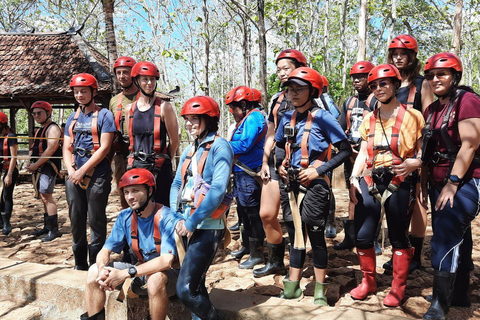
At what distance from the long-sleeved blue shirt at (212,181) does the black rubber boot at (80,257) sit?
6.25ft

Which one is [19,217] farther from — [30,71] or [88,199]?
[30,71]

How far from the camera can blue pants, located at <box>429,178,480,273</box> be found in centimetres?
336

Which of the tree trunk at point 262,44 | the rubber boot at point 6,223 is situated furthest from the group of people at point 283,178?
the rubber boot at point 6,223

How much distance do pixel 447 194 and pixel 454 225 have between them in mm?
253

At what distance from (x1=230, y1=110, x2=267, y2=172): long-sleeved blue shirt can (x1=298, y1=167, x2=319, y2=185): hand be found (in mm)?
1373

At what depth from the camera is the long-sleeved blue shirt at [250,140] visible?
507 cm

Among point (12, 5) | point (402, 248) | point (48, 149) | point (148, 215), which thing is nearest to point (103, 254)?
point (148, 215)

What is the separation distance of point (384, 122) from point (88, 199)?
312 centimetres

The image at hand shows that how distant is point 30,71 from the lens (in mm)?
14719

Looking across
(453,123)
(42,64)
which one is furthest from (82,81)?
(42,64)

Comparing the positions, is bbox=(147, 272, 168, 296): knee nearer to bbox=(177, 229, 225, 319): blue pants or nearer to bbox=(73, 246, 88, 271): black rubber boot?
bbox=(177, 229, 225, 319): blue pants

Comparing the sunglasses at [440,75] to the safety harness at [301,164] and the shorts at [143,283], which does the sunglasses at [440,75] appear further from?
the shorts at [143,283]

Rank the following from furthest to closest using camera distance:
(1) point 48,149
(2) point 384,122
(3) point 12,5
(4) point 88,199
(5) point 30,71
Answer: (3) point 12,5 < (5) point 30,71 < (1) point 48,149 < (4) point 88,199 < (2) point 384,122

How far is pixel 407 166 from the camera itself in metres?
3.67
